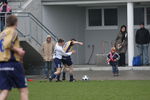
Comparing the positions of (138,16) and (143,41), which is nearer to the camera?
(143,41)

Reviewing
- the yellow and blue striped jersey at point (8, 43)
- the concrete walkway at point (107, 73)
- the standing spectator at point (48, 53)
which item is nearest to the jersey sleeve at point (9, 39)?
the yellow and blue striped jersey at point (8, 43)

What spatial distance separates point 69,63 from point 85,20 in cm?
787

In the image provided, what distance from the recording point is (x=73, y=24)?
2766cm

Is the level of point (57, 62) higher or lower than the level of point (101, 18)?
lower

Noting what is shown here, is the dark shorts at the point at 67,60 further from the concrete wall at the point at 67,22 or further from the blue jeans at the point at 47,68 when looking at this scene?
the concrete wall at the point at 67,22

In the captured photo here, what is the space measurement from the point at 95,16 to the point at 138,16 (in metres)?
2.15

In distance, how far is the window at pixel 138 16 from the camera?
1080 inches

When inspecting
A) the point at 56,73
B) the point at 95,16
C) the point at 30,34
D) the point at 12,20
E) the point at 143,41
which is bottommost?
the point at 56,73

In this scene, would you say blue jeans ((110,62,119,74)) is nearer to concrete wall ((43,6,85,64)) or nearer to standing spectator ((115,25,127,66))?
standing spectator ((115,25,127,66))

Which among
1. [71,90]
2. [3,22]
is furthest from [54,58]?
[71,90]

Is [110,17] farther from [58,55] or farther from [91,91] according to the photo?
[91,91]

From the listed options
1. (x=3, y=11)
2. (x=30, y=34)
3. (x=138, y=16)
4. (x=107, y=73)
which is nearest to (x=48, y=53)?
(x=30, y=34)

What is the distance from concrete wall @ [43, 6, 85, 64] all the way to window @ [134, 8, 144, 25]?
101 inches

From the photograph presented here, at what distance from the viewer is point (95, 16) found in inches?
1112
